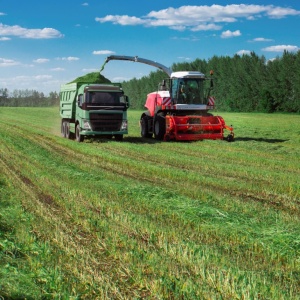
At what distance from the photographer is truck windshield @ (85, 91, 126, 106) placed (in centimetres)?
1873

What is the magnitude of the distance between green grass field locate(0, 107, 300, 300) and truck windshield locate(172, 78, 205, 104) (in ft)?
24.6

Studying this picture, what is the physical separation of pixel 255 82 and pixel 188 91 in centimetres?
4701

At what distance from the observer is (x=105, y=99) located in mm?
19000

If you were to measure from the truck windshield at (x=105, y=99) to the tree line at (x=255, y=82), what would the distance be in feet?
115

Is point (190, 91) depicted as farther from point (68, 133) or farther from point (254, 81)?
point (254, 81)

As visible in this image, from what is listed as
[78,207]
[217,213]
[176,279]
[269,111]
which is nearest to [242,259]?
[176,279]

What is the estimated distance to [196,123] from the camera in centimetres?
1916

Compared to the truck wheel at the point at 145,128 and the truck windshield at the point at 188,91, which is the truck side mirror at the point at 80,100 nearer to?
the truck windshield at the point at 188,91

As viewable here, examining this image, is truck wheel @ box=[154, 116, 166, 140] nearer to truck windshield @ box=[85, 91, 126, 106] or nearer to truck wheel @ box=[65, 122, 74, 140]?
truck windshield @ box=[85, 91, 126, 106]

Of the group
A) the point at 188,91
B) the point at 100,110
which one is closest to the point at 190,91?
the point at 188,91

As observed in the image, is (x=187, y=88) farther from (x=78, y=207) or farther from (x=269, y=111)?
(x=269, y=111)

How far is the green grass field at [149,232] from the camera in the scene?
435 centimetres

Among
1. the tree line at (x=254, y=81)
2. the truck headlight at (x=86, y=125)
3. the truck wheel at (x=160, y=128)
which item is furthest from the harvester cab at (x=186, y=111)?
the tree line at (x=254, y=81)

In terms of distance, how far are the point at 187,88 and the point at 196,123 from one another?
5.18ft
